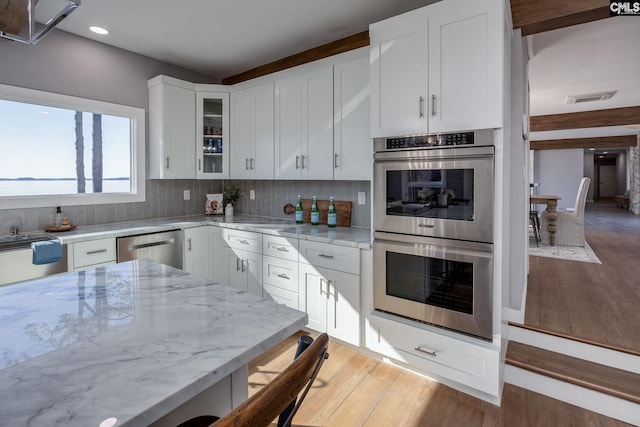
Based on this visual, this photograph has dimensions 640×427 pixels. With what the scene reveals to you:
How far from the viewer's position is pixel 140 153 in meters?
3.58

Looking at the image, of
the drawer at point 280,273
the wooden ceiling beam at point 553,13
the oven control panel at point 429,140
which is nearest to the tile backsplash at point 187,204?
the drawer at point 280,273

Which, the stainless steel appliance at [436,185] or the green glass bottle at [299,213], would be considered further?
the green glass bottle at [299,213]

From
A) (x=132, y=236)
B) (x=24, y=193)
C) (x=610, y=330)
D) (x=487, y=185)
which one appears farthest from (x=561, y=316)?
(x=24, y=193)

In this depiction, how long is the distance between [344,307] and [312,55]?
8.10 ft

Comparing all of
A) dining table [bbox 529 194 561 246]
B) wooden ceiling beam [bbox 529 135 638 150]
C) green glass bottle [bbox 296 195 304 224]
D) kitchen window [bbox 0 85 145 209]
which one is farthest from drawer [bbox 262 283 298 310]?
wooden ceiling beam [bbox 529 135 638 150]

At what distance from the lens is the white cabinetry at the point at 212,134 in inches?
149

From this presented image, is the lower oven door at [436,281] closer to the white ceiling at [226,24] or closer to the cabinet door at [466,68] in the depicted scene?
the cabinet door at [466,68]

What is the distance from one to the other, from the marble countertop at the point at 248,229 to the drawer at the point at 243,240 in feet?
0.18

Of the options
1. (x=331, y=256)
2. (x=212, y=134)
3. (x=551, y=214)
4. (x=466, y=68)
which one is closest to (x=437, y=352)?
(x=331, y=256)

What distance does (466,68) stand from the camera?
204 centimetres

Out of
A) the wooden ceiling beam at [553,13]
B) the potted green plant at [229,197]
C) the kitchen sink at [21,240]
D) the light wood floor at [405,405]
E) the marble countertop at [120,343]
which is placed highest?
the wooden ceiling beam at [553,13]

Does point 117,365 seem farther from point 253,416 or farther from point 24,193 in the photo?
point 24,193

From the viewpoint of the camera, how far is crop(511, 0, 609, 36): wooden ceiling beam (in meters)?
2.19

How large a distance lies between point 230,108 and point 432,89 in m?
2.43
